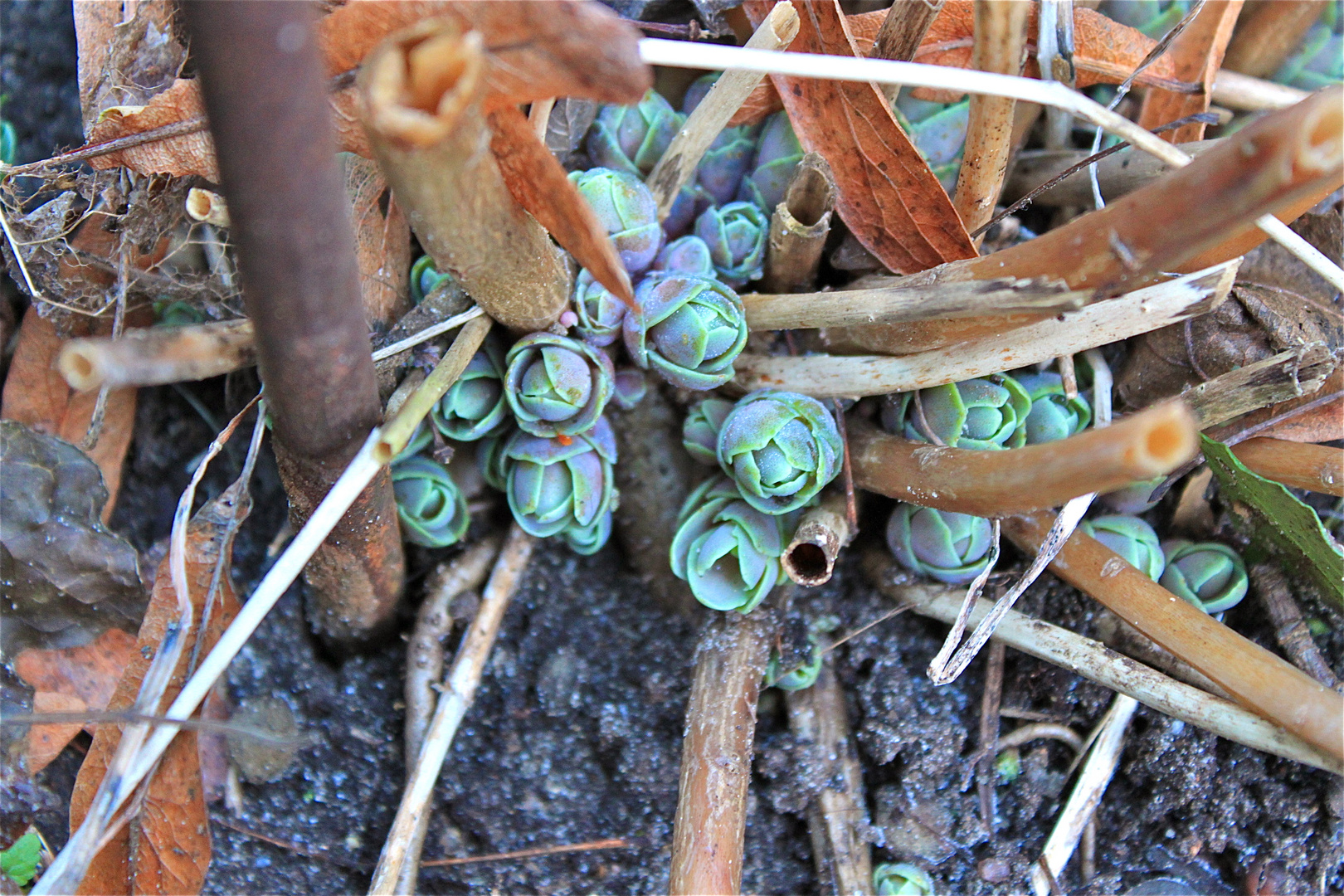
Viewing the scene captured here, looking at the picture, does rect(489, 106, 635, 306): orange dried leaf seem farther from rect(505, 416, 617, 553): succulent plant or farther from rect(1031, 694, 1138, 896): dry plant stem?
rect(1031, 694, 1138, 896): dry plant stem

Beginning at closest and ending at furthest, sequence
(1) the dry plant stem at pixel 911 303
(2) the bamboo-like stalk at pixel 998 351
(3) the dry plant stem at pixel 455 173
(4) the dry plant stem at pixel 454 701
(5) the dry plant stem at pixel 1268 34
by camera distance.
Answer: (3) the dry plant stem at pixel 455 173 → (1) the dry plant stem at pixel 911 303 → (2) the bamboo-like stalk at pixel 998 351 → (4) the dry plant stem at pixel 454 701 → (5) the dry plant stem at pixel 1268 34

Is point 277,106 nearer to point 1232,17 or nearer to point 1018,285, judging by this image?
point 1018,285

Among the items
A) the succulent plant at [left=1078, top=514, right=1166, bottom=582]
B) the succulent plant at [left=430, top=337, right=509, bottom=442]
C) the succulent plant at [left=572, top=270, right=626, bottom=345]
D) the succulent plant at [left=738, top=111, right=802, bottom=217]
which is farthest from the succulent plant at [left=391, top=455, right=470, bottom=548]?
the succulent plant at [left=1078, top=514, right=1166, bottom=582]

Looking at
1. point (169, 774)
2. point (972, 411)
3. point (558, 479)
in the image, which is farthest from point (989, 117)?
point (169, 774)

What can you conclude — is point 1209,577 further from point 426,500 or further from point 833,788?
point 426,500

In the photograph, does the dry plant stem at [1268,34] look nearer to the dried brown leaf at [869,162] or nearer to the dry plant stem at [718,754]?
the dried brown leaf at [869,162]

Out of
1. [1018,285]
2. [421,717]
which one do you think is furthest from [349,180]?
[1018,285]

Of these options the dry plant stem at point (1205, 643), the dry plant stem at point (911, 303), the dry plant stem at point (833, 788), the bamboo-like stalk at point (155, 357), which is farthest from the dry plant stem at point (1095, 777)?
the bamboo-like stalk at point (155, 357)
